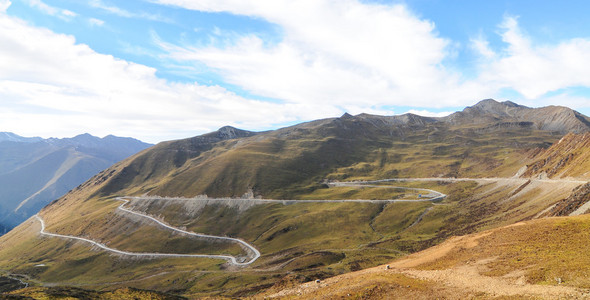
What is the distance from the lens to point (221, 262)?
473 feet

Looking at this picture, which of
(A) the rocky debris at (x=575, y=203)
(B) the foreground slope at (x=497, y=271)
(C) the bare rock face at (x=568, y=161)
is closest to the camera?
(B) the foreground slope at (x=497, y=271)

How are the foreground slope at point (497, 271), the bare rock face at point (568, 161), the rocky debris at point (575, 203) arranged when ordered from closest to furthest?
the foreground slope at point (497, 271) → the rocky debris at point (575, 203) → the bare rock face at point (568, 161)

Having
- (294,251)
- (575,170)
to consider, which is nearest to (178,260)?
(294,251)

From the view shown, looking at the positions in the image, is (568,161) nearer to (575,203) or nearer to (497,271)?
(575,203)

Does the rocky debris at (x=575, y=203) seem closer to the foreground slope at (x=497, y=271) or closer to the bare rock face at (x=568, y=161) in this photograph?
the foreground slope at (x=497, y=271)

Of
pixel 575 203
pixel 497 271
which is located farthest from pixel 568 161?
pixel 497 271

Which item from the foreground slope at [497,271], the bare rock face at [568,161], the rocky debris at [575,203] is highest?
the bare rock face at [568,161]

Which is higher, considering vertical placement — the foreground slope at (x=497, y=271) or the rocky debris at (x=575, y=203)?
the rocky debris at (x=575, y=203)

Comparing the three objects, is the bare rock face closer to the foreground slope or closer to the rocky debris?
the rocky debris

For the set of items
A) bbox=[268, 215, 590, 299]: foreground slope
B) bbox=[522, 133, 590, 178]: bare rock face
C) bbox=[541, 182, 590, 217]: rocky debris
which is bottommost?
bbox=[268, 215, 590, 299]: foreground slope

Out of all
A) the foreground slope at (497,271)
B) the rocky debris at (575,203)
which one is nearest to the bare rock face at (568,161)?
the rocky debris at (575,203)

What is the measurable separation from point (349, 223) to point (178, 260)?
95227 millimetres

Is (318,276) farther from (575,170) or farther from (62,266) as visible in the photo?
(62,266)

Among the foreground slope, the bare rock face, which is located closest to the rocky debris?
the foreground slope
